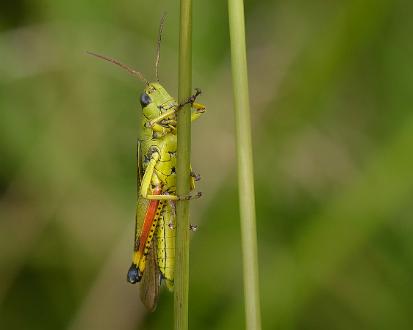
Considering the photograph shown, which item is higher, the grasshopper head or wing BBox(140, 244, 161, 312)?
the grasshopper head

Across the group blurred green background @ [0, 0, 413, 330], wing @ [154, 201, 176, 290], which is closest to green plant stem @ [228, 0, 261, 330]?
wing @ [154, 201, 176, 290]

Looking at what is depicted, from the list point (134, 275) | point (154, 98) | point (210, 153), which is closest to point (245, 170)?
point (154, 98)

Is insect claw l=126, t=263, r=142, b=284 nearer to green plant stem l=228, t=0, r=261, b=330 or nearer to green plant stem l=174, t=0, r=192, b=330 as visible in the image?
green plant stem l=174, t=0, r=192, b=330

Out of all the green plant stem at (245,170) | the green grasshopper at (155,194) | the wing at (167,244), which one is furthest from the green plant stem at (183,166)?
the wing at (167,244)

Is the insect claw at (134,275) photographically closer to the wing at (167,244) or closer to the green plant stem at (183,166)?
the wing at (167,244)

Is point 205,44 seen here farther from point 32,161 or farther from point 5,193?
point 5,193
